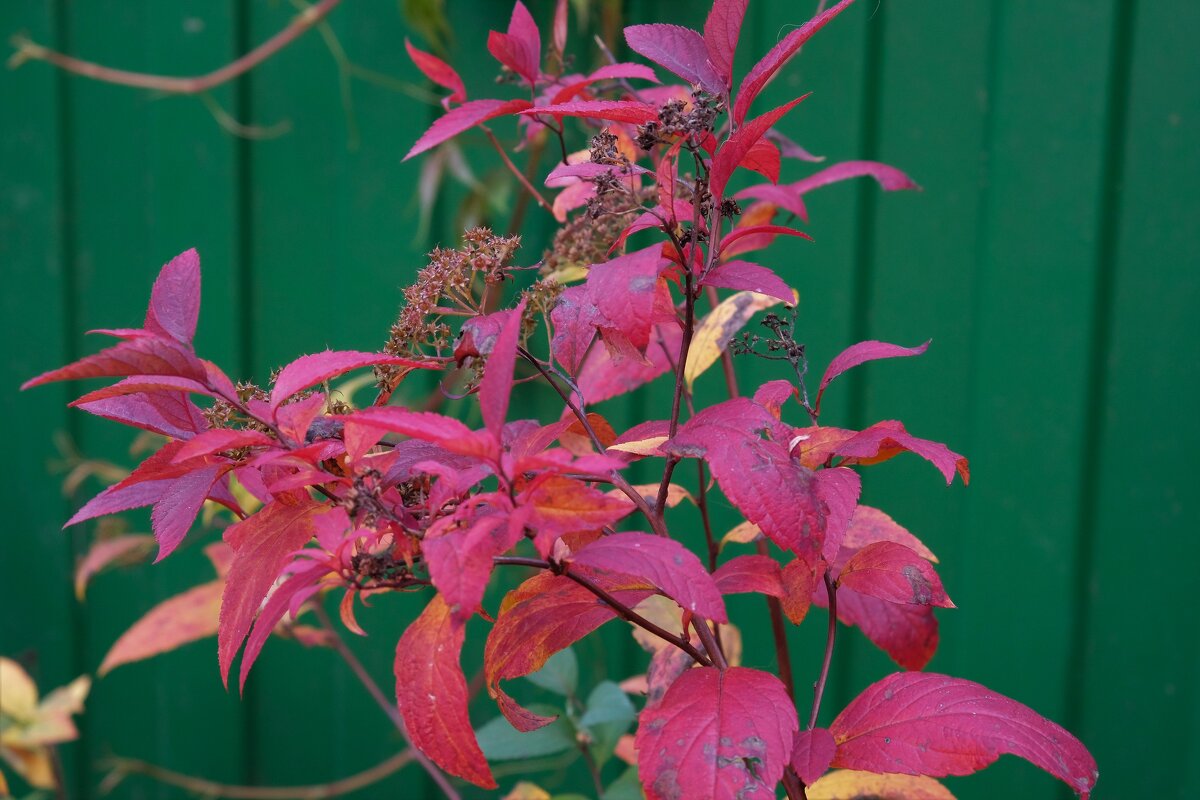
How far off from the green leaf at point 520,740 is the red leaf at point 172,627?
15.6 inches

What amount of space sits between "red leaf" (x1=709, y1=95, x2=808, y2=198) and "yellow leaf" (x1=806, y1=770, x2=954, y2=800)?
467 mm

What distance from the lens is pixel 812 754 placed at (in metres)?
0.54

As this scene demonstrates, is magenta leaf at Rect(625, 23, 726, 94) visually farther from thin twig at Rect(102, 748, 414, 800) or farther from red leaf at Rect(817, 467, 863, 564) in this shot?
thin twig at Rect(102, 748, 414, 800)

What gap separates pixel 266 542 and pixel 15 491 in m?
1.62

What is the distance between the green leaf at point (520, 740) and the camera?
0.89 meters

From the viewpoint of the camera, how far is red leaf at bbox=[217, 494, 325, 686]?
50 centimetres

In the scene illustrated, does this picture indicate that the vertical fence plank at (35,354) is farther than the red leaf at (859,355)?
Yes

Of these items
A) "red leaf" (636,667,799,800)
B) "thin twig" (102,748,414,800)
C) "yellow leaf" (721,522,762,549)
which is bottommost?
"thin twig" (102,748,414,800)

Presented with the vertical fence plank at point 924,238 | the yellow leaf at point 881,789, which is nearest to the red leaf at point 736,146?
the yellow leaf at point 881,789

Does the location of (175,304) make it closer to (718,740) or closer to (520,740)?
(718,740)

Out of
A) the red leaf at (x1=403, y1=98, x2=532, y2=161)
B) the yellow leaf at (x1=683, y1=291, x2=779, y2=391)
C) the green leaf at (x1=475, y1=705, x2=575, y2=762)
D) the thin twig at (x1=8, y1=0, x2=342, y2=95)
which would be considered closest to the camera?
the red leaf at (x1=403, y1=98, x2=532, y2=161)

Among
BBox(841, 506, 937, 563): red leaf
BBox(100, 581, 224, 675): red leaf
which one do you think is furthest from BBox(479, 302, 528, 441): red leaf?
BBox(100, 581, 224, 675): red leaf

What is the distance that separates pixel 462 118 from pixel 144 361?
30cm

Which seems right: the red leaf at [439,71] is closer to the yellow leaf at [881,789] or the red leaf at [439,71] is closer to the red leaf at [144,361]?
the red leaf at [144,361]
